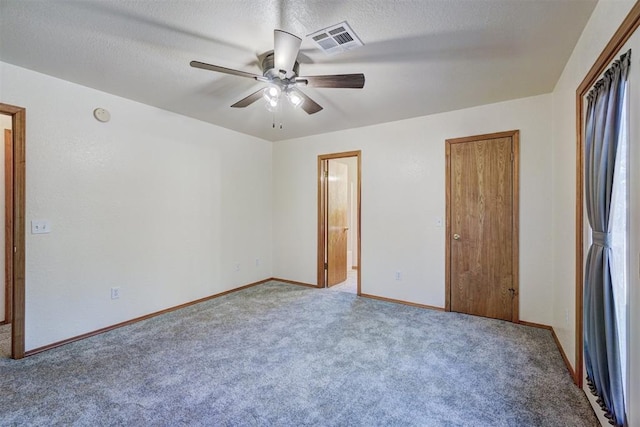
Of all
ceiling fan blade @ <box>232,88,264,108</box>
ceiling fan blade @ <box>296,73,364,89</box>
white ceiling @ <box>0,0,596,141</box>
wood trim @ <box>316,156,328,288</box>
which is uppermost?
white ceiling @ <box>0,0,596,141</box>

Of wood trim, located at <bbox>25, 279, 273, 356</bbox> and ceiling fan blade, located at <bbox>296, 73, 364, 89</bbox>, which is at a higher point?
ceiling fan blade, located at <bbox>296, 73, 364, 89</bbox>

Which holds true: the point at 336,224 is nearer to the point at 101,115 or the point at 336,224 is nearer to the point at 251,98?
the point at 251,98

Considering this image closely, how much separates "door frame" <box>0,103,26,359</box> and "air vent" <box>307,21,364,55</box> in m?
2.53

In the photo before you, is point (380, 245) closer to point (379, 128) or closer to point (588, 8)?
point (379, 128)

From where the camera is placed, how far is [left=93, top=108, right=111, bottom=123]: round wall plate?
2888mm

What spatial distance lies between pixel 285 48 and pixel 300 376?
2274 millimetres

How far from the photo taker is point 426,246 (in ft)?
12.2

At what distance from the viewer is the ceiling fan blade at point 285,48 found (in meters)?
1.70

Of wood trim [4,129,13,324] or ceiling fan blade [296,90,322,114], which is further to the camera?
wood trim [4,129,13,324]

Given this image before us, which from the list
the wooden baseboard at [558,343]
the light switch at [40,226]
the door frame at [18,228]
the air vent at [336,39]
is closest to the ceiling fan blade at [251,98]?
the air vent at [336,39]

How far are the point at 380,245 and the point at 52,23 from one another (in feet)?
12.3

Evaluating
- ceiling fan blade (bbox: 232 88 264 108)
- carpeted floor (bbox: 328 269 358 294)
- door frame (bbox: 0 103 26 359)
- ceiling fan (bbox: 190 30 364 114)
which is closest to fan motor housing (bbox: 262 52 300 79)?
ceiling fan (bbox: 190 30 364 114)

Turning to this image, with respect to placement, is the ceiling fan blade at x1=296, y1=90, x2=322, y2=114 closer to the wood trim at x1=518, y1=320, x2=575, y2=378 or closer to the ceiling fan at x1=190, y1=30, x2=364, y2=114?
the ceiling fan at x1=190, y1=30, x2=364, y2=114

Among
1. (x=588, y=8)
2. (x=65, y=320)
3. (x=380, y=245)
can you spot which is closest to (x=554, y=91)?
(x=588, y=8)
